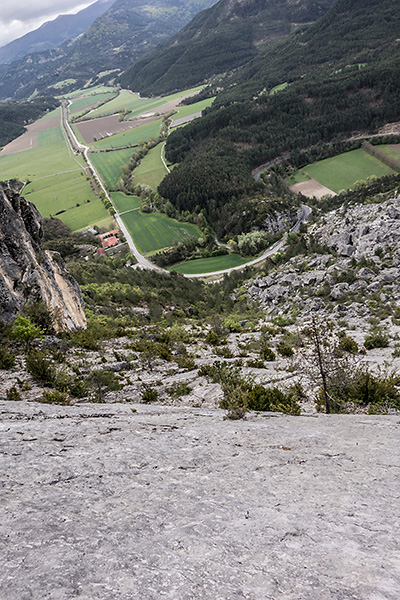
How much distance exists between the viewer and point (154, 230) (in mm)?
133125

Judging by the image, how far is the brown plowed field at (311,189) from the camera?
442 feet

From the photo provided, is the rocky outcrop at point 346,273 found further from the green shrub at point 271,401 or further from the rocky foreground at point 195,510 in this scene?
the rocky foreground at point 195,510

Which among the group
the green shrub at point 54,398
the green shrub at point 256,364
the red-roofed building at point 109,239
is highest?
the green shrub at point 54,398

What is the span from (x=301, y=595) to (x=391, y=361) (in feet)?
68.3

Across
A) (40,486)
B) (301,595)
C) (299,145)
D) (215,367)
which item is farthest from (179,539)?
(299,145)

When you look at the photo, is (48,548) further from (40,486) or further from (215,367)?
(215,367)

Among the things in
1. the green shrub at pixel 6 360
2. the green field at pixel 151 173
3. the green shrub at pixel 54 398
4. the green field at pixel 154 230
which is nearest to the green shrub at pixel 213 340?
the green shrub at pixel 54 398

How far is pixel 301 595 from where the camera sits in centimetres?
629

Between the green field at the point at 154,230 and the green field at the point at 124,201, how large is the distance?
7.38 metres

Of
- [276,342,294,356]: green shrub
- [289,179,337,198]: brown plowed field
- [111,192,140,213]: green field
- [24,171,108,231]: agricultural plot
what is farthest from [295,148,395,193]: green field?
[276,342,294,356]: green shrub

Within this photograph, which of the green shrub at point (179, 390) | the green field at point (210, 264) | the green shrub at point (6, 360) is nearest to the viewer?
the green shrub at point (6, 360)

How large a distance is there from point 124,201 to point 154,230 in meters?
38.7

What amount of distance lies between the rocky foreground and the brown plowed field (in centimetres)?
13701

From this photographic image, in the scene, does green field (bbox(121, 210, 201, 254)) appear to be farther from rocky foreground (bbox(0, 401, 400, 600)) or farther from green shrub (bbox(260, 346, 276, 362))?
rocky foreground (bbox(0, 401, 400, 600))
